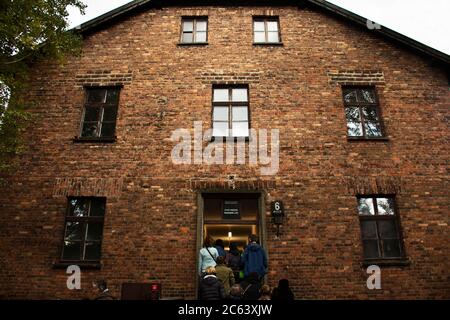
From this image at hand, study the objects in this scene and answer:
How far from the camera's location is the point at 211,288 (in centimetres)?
644

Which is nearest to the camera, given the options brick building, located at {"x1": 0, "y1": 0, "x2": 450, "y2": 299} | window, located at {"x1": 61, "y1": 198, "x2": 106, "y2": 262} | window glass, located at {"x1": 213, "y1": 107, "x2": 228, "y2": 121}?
brick building, located at {"x1": 0, "y1": 0, "x2": 450, "y2": 299}

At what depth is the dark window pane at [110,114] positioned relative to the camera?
33.6 feet

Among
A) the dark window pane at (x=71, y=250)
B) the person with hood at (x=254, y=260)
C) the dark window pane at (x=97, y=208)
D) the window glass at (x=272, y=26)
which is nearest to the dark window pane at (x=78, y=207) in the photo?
the dark window pane at (x=97, y=208)

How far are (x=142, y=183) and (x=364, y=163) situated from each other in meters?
5.81

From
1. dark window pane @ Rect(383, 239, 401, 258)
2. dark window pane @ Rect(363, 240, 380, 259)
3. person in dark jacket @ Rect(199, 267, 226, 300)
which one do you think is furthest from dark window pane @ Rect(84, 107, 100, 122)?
dark window pane @ Rect(383, 239, 401, 258)

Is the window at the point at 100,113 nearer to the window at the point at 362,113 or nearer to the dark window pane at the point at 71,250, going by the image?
the dark window pane at the point at 71,250

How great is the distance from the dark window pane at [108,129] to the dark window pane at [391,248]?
766 centimetres

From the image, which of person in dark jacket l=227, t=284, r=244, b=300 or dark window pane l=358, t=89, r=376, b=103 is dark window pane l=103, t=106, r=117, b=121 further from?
dark window pane l=358, t=89, r=376, b=103

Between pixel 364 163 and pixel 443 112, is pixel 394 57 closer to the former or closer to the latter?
pixel 443 112

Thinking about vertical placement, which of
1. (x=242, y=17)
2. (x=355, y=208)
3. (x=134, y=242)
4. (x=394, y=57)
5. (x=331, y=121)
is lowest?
(x=134, y=242)

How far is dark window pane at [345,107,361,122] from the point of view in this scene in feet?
33.5

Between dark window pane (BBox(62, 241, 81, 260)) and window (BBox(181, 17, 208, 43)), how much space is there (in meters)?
6.79

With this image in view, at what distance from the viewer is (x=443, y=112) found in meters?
10.1
